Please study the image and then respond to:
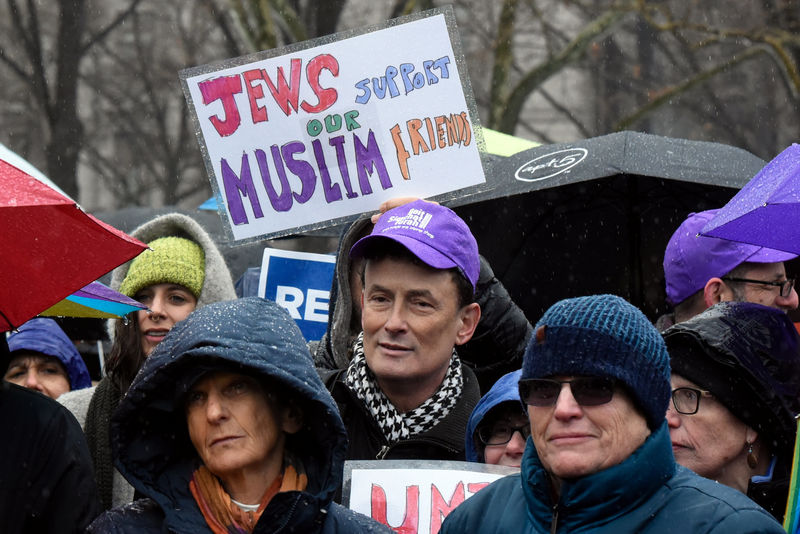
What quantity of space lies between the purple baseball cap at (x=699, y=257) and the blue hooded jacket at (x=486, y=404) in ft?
3.55

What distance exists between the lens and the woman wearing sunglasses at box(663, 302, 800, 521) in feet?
13.0

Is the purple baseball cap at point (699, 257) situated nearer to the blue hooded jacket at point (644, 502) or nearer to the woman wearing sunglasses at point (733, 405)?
the woman wearing sunglasses at point (733, 405)

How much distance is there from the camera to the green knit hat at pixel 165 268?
523 cm

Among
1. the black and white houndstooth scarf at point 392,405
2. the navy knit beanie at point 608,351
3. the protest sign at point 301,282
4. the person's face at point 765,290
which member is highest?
the navy knit beanie at point 608,351

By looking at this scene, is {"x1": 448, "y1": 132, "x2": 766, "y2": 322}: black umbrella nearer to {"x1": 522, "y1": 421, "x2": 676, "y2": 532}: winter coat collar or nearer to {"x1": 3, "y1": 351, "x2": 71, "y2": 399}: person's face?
{"x1": 3, "y1": 351, "x2": 71, "y2": 399}: person's face

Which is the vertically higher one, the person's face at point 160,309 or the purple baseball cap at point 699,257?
the person's face at point 160,309

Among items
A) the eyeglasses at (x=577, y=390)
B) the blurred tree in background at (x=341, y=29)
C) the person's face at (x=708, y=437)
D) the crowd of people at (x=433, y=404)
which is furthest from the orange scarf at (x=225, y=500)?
the blurred tree in background at (x=341, y=29)

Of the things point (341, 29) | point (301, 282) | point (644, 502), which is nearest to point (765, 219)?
point (644, 502)

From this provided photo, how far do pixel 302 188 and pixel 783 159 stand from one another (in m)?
1.82

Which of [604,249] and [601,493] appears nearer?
[601,493]

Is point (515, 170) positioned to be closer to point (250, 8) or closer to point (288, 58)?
point (288, 58)

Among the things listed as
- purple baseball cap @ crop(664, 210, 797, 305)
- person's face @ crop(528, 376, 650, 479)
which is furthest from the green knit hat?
person's face @ crop(528, 376, 650, 479)

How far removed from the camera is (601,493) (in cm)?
285

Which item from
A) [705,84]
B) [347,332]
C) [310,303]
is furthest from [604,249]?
[705,84]
